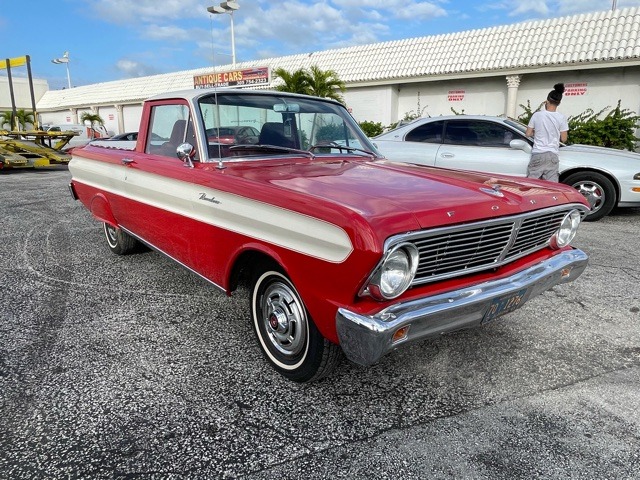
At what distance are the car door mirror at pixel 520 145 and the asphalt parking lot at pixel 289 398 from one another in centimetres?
256

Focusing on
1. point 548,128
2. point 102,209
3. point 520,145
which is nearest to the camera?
point 102,209

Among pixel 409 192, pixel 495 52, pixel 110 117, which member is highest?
pixel 495 52

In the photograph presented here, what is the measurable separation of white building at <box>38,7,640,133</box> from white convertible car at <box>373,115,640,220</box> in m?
8.73

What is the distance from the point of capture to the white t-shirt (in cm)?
633

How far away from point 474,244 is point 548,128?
4.74m

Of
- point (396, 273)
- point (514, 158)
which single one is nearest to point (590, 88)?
point (514, 158)

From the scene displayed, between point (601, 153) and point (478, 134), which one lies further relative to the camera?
point (478, 134)

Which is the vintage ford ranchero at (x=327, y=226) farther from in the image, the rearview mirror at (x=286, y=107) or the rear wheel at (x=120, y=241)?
the rear wheel at (x=120, y=241)

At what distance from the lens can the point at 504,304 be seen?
253cm

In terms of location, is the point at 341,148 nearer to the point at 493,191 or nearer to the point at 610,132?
the point at 493,191

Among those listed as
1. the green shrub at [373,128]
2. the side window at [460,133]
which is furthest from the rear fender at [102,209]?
the green shrub at [373,128]

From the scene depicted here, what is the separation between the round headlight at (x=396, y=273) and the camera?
215cm

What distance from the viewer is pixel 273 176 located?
2.89 meters

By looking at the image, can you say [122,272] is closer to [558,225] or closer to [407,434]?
[407,434]
